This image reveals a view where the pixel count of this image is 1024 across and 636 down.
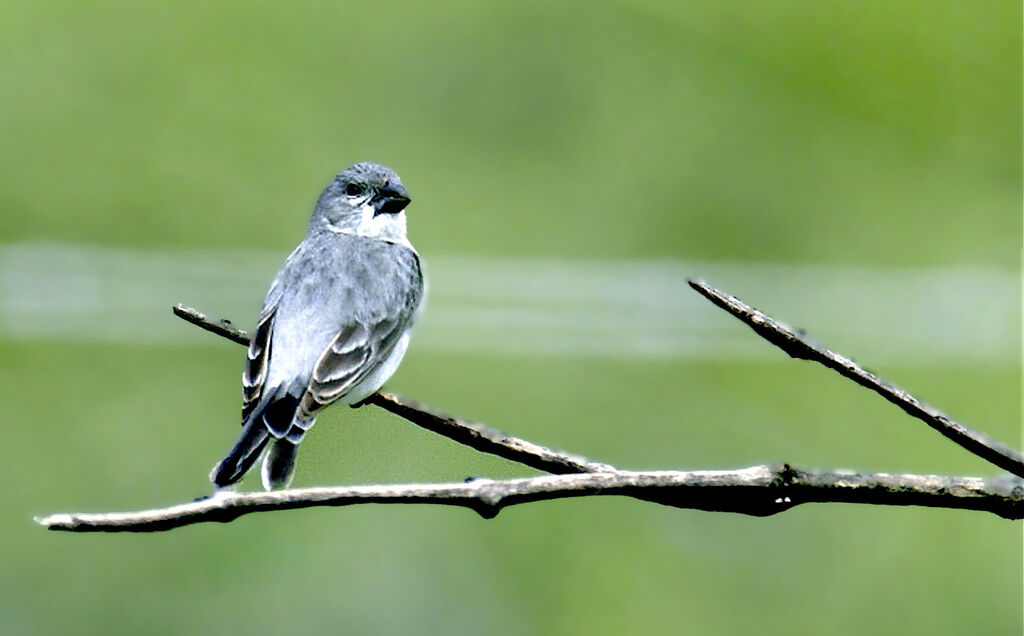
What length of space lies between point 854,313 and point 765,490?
27.4 feet

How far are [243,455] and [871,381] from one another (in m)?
0.74

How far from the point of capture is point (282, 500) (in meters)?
0.91

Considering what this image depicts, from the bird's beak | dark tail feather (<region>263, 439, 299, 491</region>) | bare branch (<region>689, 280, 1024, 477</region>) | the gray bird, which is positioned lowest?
dark tail feather (<region>263, 439, 299, 491</region>)

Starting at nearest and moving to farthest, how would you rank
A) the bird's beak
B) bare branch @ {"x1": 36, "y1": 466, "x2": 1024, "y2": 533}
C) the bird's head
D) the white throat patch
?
1. bare branch @ {"x1": 36, "y1": 466, "x2": 1024, "y2": 533}
2. the bird's beak
3. the bird's head
4. the white throat patch

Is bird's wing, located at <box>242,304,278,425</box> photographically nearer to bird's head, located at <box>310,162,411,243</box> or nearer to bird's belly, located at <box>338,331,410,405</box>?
bird's belly, located at <box>338,331,410,405</box>

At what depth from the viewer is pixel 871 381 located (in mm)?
1028

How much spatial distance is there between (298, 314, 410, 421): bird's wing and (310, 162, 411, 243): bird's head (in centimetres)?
16

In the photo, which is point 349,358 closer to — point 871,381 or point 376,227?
point 376,227

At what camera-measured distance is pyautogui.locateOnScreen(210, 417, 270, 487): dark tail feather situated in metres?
1.30

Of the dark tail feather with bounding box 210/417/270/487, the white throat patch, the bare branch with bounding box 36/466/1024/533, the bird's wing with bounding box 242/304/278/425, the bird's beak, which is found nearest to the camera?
the bare branch with bounding box 36/466/1024/533

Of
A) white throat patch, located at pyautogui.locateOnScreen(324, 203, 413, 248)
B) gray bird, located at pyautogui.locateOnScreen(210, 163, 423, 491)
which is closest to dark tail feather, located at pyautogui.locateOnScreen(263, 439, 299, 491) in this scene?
gray bird, located at pyautogui.locateOnScreen(210, 163, 423, 491)

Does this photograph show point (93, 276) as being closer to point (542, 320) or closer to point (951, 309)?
point (542, 320)

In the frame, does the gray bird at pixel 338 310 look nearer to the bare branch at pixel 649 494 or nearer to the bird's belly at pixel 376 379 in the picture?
the bird's belly at pixel 376 379

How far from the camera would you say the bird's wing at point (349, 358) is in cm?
187
